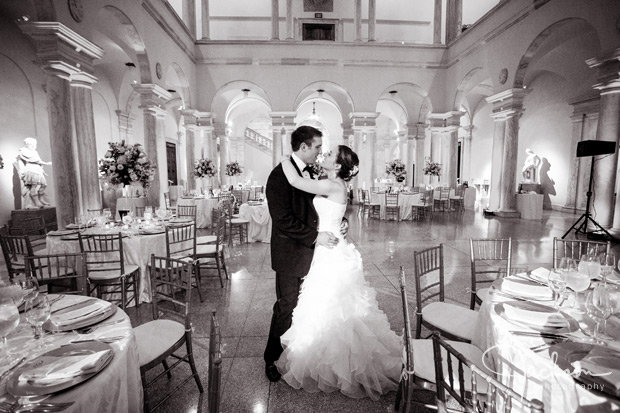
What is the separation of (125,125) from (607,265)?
1626 centimetres

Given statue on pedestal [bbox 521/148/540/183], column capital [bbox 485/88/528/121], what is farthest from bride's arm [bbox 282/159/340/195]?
statue on pedestal [bbox 521/148/540/183]

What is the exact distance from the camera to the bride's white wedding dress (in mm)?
2158

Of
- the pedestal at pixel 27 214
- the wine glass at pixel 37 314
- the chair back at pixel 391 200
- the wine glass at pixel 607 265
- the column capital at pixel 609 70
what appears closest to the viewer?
the wine glass at pixel 37 314

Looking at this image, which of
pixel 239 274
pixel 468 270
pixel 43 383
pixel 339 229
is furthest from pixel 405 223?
pixel 43 383

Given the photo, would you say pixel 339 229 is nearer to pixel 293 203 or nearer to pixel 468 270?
pixel 293 203

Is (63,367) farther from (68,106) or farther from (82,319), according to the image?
(68,106)

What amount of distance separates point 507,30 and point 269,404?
1236 centimetres

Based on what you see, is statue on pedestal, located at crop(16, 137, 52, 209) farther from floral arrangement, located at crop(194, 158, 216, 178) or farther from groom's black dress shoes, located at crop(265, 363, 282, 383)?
groom's black dress shoes, located at crop(265, 363, 282, 383)

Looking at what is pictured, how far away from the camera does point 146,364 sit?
1.90 metres

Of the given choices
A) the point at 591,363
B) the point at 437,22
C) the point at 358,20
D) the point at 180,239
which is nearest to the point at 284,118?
the point at 358,20

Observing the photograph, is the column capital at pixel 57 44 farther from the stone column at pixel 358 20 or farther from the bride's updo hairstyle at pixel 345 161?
the stone column at pixel 358 20

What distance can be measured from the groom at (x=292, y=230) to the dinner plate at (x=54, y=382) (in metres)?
1.20

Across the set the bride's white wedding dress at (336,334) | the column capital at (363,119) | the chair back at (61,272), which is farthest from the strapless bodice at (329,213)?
the column capital at (363,119)

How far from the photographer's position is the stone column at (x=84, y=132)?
602 cm
